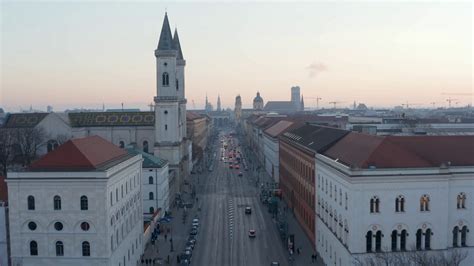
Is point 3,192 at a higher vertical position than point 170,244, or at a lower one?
higher

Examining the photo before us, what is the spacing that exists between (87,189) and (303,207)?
3592cm

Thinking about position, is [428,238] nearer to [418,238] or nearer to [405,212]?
[418,238]

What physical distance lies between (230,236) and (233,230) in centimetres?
340

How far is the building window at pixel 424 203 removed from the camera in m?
46.0

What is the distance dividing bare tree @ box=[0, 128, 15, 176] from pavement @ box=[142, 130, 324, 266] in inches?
1228

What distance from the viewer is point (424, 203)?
151ft

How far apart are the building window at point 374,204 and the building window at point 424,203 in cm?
427

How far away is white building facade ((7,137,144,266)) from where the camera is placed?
44.9 metres

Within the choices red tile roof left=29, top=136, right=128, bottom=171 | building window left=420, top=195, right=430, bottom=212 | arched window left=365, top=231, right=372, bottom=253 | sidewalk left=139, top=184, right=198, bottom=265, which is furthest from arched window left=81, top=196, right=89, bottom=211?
building window left=420, top=195, right=430, bottom=212

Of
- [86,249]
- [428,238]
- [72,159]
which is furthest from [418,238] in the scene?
[72,159]

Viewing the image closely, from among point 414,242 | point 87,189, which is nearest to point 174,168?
point 87,189

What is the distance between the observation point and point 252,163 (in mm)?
157375

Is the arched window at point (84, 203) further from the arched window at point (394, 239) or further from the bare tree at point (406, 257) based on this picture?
the arched window at point (394, 239)

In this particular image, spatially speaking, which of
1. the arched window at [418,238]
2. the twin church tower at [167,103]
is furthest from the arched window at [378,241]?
the twin church tower at [167,103]
